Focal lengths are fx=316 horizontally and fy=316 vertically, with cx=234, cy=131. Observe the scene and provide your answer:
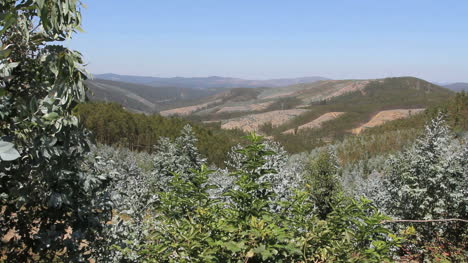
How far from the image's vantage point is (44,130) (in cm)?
245

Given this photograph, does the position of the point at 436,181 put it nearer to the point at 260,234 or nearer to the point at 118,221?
the point at 118,221

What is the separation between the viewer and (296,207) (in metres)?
3.25

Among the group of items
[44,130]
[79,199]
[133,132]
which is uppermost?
[44,130]

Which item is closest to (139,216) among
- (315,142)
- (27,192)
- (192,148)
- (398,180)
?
(27,192)

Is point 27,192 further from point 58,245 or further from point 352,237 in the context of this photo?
point 352,237

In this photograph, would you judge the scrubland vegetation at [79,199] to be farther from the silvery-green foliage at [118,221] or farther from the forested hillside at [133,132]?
the forested hillside at [133,132]

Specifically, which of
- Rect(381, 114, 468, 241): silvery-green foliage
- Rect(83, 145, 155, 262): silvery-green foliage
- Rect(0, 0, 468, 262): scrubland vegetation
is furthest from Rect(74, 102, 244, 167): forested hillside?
Rect(0, 0, 468, 262): scrubland vegetation

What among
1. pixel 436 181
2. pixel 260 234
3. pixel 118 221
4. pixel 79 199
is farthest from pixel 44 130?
pixel 436 181

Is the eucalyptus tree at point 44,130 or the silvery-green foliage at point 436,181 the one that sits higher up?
the eucalyptus tree at point 44,130

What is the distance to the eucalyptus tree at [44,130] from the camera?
2.37m

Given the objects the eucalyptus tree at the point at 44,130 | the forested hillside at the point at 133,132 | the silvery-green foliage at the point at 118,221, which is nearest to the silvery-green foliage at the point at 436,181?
the silvery-green foliage at the point at 118,221

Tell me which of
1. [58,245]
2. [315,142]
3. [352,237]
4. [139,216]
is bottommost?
[315,142]

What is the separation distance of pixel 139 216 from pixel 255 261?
6.00 meters

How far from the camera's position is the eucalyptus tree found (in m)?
2.37
